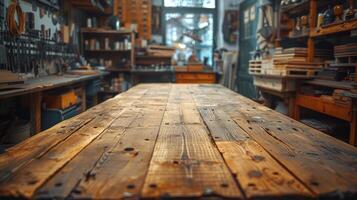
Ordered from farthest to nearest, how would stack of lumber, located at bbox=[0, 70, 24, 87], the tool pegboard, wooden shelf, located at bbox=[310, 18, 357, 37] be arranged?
the tool pegboard, wooden shelf, located at bbox=[310, 18, 357, 37], stack of lumber, located at bbox=[0, 70, 24, 87]

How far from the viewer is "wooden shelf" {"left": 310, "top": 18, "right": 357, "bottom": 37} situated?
2.87 meters

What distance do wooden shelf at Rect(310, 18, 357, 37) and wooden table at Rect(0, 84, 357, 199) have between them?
5.73 ft

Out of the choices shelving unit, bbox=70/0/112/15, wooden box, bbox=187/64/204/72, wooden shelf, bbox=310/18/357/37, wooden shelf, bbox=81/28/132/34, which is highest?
shelving unit, bbox=70/0/112/15

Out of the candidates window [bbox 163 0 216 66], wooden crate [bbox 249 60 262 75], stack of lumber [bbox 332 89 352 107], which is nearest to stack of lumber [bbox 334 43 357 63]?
stack of lumber [bbox 332 89 352 107]

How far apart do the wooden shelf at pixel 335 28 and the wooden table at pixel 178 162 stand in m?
1.75

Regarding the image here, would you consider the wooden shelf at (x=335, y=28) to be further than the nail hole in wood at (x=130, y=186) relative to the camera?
Yes

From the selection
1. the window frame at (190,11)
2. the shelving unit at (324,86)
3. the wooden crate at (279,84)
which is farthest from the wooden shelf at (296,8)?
the window frame at (190,11)

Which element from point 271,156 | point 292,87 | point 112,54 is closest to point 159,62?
point 112,54

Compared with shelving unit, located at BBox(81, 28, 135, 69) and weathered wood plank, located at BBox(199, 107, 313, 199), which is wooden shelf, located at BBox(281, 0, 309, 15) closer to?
weathered wood plank, located at BBox(199, 107, 313, 199)

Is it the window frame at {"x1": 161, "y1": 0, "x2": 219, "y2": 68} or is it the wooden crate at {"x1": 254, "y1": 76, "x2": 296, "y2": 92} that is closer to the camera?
the wooden crate at {"x1": 254, "y1": 76, "x2": 296, "y2": 92}

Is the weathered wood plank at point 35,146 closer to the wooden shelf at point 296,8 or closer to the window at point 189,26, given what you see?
the wooden shelf at point 296,8

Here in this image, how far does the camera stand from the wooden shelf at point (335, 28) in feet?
Answer: 9.40

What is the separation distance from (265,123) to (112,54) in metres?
5.90

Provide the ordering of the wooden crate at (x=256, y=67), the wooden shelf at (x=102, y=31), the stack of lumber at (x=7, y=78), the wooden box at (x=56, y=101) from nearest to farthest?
the stack of lumber at (x=7, y=78)
the wooden box at (x=56, y=101)
the wooden crate at (x=256, y=67)
the wooden shelf at (x=102, y=31)
